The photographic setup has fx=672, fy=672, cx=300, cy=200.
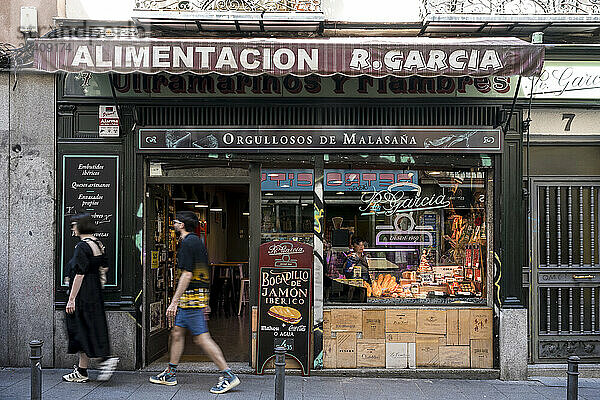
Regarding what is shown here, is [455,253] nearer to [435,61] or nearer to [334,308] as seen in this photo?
[334,308]

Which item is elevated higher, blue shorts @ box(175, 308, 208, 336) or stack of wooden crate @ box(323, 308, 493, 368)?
blue shorts @ box(175, 308, 208, 336)

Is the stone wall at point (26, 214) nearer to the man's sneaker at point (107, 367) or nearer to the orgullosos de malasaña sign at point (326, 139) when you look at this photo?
the man's sneaker at point (107, 367)

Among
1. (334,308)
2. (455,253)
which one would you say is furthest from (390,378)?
(455,253)

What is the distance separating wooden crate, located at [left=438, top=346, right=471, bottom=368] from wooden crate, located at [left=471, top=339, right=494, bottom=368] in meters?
0.07

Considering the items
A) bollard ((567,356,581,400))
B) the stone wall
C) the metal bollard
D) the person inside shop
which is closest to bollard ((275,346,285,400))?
the metal bollard

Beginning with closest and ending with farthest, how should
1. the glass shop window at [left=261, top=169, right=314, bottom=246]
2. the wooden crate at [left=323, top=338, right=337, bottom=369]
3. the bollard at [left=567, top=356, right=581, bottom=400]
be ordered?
1. the bollard at [left=567, top=356, right=581, bottom=400]
2. the wooden crate at [left=323, top=338, right=337, bottom=369]
3. the glass shop window at [left=261, top=169, right=314, bottom=246]

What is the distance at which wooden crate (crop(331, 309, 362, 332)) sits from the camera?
9.38m

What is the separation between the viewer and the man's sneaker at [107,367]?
8.41 m

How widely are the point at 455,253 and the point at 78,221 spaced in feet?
17.1

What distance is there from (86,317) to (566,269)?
6661 mm

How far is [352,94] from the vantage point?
944cm

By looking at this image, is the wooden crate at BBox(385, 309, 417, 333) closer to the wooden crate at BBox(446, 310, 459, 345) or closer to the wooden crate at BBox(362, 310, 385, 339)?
the wooden crate at BBox(362, 310, 385, 339)

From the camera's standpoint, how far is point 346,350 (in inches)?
368

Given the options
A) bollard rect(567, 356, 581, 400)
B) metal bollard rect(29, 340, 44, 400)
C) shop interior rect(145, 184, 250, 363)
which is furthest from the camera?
shop interior rect(145, 184, 250, 363)
